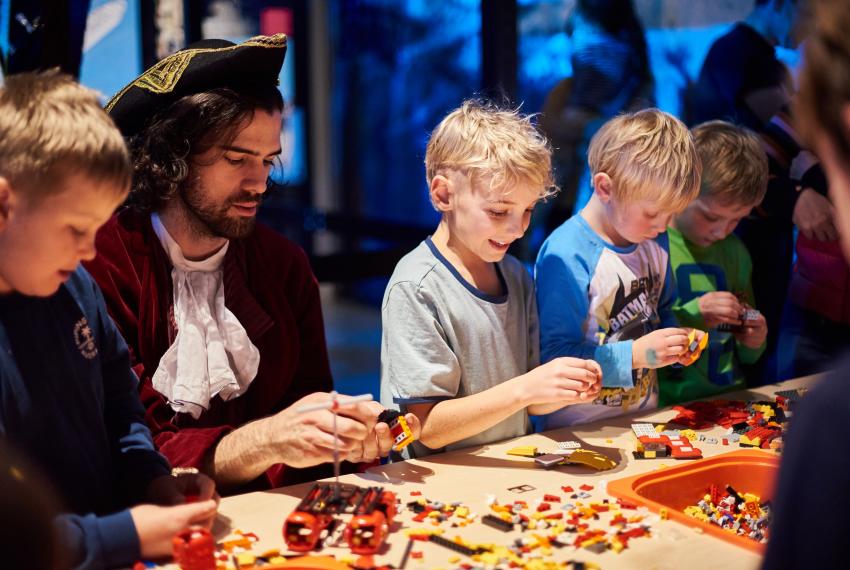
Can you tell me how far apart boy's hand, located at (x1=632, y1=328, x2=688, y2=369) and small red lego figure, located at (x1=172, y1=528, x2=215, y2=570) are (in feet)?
4.06

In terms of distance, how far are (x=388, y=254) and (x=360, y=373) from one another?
197cm

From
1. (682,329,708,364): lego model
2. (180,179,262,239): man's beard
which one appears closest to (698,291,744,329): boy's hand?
(682,329,708,364): lego model

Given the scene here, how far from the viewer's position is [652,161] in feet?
7.88

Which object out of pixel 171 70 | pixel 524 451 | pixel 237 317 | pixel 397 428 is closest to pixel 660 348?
pixel 524 451

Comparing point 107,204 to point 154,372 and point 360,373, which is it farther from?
point 360,373

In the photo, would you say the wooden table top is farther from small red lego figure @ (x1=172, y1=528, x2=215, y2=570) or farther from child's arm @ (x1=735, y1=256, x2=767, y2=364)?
child's arm @ (x1=735, y1=256, x2=767, y2=364)

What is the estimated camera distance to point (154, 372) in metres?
2.09

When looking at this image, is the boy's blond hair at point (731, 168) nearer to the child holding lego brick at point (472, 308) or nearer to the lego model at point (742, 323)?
the lego model at point (742, 323)

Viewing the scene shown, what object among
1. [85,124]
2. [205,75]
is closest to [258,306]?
[205,75]

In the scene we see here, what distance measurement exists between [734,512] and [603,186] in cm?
92

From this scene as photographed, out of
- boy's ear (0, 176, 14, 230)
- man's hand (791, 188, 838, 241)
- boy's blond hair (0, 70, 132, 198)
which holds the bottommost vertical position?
man's hand (791, 188, 838, 241)

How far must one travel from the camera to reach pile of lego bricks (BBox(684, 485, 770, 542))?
1950 mm

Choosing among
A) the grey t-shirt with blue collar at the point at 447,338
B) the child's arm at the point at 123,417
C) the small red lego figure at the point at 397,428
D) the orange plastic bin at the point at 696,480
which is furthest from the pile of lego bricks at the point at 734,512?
the child's arm at the point at 123,417

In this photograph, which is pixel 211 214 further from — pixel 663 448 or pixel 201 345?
pixel 663 448
